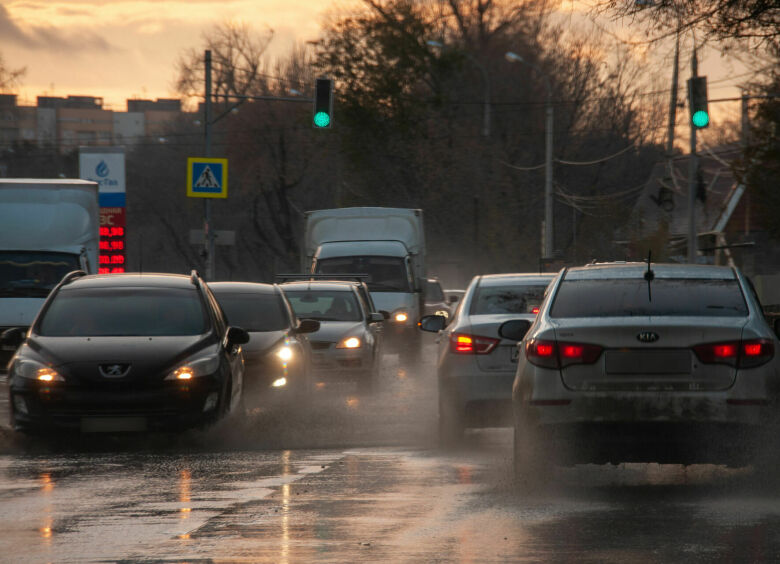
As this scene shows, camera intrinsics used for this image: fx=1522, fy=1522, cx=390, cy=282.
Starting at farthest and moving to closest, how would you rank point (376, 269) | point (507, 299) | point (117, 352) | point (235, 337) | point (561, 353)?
point (376, 269), point (235, 337), point (507, 299), point (117, 352), point (561, 353)

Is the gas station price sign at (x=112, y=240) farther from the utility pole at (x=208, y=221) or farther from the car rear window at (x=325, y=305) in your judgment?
the car rear window at (x=325, y=305)

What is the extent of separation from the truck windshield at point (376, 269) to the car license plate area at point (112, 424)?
17.9 metres

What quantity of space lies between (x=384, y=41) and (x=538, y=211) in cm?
1007

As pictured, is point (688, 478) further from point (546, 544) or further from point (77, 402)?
point (77, 402)

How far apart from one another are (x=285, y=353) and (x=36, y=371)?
422 cm

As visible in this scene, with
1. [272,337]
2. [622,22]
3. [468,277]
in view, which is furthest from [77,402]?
[468,277]

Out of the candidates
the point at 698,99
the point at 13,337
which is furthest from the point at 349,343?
the point at 698,99

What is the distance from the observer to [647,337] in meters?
9.16

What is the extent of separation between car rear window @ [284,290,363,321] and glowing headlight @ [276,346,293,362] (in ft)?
17.8

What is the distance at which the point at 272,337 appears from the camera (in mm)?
16641

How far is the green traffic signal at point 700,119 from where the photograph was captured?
2614 cm

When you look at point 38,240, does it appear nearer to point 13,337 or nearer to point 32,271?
point 32,271

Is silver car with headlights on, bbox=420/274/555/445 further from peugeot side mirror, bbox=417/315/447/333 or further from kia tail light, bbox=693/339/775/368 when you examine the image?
kia tail light, bbox=693/339/775/368

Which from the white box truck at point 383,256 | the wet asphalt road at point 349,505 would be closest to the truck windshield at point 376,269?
the white box truck at point 383,256
